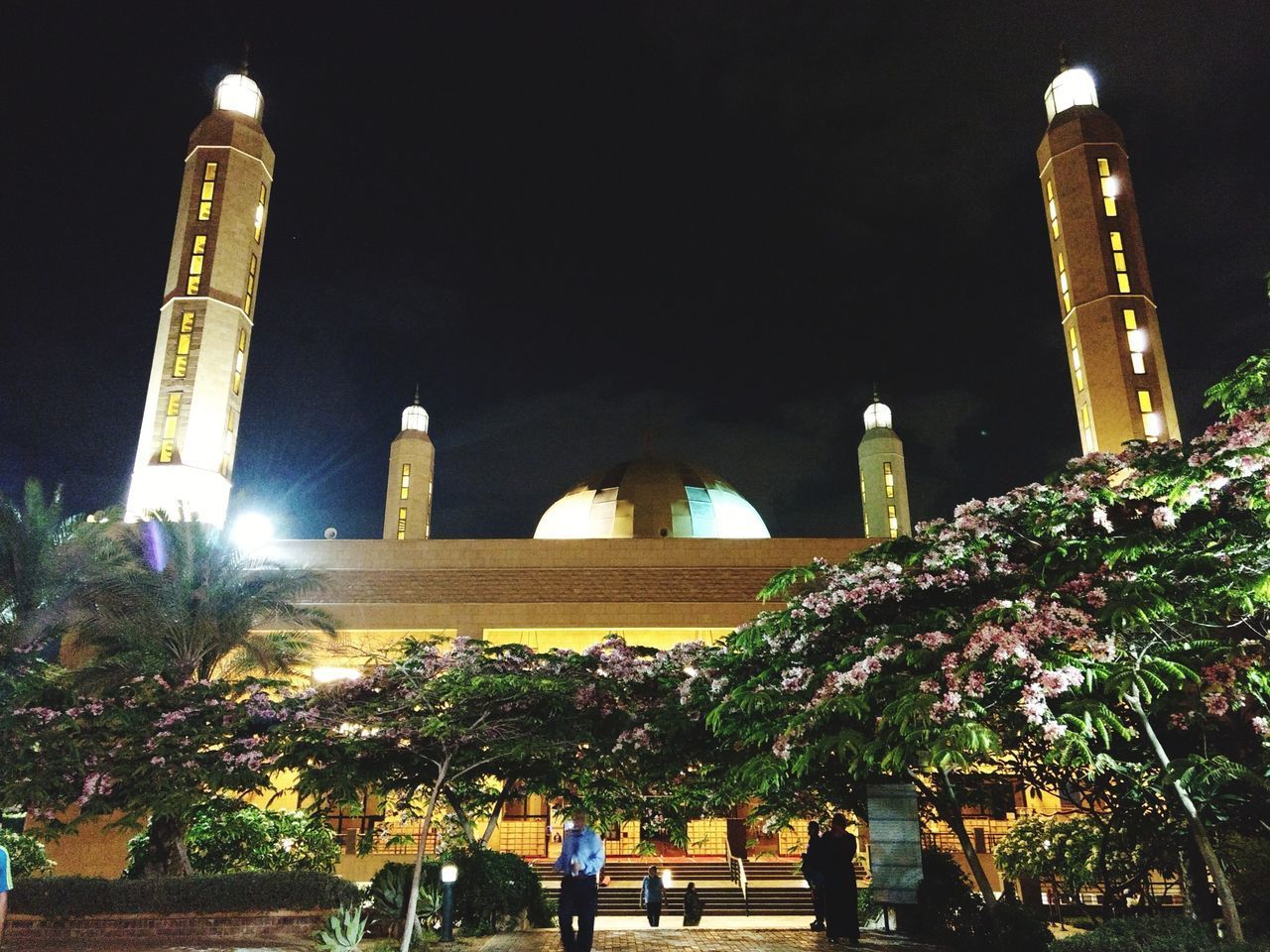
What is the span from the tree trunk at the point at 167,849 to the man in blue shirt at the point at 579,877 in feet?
31.6

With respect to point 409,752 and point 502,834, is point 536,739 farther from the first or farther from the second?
point 502,834

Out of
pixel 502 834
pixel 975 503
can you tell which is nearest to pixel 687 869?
pixel 502 834

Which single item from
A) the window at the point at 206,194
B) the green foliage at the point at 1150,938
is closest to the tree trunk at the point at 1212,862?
the green foliage at the point at 1150,938

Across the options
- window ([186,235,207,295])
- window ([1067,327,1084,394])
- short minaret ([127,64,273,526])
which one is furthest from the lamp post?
window ([1067,327,1084,394])

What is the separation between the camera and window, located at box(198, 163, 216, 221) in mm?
34312

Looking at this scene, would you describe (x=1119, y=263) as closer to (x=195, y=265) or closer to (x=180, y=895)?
(x=195, y=265)

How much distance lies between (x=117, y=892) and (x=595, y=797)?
289 inches

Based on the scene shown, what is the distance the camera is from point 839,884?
1168 centimetres

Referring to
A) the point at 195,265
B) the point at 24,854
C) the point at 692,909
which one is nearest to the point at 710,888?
the point at 692,909

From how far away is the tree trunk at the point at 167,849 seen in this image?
54.3 feet

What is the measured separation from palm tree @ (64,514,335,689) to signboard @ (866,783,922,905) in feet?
40.0

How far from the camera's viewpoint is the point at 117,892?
14664 millimetres

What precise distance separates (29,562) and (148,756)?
605 cm

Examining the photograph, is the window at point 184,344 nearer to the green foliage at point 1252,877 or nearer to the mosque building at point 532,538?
the mosque building at point 532,538
